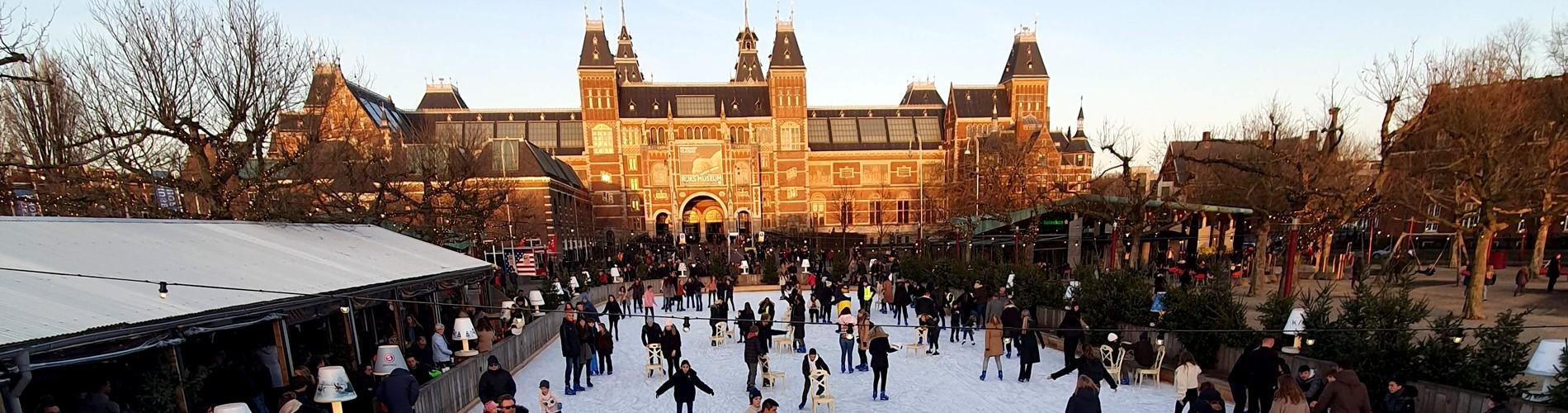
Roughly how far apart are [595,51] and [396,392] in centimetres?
3979

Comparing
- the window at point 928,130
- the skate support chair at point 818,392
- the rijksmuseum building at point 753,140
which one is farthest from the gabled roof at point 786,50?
the skate support chair at point 818,392

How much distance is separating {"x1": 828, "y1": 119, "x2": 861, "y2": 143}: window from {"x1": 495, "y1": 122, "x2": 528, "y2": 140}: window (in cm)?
2417

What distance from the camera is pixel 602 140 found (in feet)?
142

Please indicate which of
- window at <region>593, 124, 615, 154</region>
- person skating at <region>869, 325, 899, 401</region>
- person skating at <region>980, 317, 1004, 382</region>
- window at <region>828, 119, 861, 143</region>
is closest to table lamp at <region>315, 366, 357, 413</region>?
person skating at <region>869, 325, 899, 401</region>

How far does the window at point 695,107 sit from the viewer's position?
44.9 m

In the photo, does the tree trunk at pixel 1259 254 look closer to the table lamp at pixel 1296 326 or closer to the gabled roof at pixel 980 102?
the table lamp at pixel 1296 326

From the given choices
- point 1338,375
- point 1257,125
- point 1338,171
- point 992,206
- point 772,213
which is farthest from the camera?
point 772,213

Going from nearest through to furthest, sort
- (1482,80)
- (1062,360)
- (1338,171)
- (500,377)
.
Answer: (500,377) < (1062,360) < (1482,80) < (1338,171)

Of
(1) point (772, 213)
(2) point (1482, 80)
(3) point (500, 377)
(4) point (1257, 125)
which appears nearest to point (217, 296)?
(3) point (500, 377)

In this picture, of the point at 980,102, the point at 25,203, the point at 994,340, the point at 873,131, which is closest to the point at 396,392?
the point at 994,340

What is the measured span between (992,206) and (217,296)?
70.7ft

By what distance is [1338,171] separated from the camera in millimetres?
15555

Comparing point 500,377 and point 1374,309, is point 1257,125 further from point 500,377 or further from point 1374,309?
point 500,377

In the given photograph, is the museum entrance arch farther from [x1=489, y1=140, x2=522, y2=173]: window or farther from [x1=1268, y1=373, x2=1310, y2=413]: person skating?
[x1=1268, y1=373, x2=1310, y2=413]: person skating
